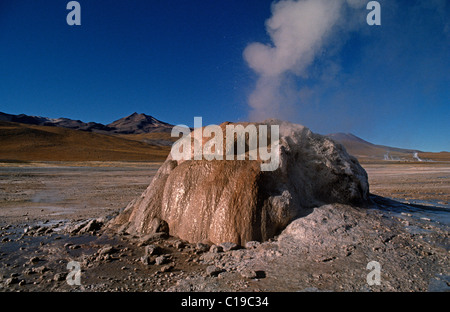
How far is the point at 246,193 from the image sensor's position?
5414mm

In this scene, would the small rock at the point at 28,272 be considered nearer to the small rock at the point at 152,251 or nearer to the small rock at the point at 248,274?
the small rock at the point at 152,251

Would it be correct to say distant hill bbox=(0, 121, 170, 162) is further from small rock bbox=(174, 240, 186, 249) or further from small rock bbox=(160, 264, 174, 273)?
small rock bbox=(160, 264, 174, 273)

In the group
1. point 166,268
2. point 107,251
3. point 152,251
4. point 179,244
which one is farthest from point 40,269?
point 179,244

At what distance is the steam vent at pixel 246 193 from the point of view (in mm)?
5332

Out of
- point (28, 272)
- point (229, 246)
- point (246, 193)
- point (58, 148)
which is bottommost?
point (28, 272)

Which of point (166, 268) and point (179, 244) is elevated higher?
point (179, 244)

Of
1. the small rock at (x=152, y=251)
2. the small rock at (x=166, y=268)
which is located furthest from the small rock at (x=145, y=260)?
the small rock at (x=166, y=268)

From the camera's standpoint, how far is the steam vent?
5.33m

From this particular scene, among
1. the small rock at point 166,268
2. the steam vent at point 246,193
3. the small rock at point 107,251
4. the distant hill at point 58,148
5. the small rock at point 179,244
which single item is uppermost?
the distant hill at point 58,148

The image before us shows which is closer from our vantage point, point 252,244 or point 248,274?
point 248,274

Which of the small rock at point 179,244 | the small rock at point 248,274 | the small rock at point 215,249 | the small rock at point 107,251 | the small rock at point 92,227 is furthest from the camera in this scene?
the small rock at point 92,227

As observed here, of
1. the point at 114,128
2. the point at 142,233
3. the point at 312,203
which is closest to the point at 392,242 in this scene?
the point at 312,203

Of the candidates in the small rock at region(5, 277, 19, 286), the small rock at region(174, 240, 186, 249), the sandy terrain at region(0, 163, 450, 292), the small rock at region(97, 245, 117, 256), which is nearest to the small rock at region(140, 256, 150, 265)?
the sandy terrain at region(0, 163, 450, 292)

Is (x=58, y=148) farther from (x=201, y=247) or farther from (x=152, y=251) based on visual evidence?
(x=201, y=247)
